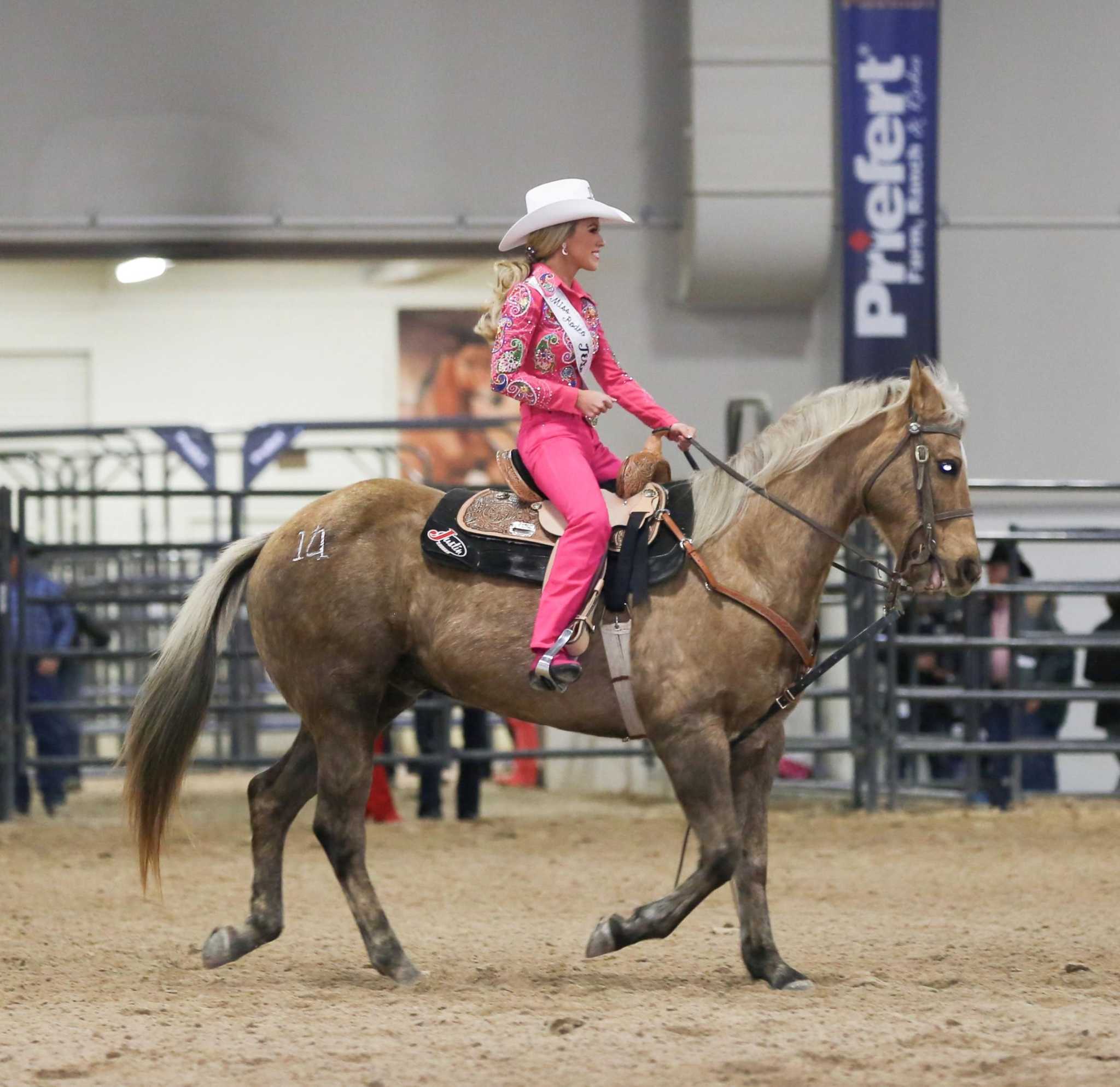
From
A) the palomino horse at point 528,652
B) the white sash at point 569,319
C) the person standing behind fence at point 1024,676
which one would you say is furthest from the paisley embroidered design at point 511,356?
the person standing behind fence at point 1024,676

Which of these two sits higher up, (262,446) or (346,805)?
(262,446)

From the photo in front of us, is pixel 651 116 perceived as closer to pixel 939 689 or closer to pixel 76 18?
pixel 76 18

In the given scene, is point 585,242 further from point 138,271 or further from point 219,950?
point 138,271

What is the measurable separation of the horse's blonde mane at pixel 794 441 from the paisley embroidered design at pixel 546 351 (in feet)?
1.75

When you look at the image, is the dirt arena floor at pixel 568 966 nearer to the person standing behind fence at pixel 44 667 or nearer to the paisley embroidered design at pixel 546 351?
the person standing behind fence at pixel 44 667

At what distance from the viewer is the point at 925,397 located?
166 inches

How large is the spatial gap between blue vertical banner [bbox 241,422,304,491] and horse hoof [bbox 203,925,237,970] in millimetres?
5425

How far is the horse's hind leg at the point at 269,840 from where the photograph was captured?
4441mm

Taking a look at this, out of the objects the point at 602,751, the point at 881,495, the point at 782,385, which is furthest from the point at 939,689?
the point at 881,495

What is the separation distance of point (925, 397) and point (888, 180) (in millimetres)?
6523

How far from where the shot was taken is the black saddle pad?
4.29 meters

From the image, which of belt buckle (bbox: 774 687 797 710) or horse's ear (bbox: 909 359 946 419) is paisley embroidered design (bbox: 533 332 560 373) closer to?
horse's ear (bbox: 909 359 946 419)

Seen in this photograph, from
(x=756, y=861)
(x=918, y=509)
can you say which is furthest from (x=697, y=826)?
(x=918, y=509)

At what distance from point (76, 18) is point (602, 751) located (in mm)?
5935
